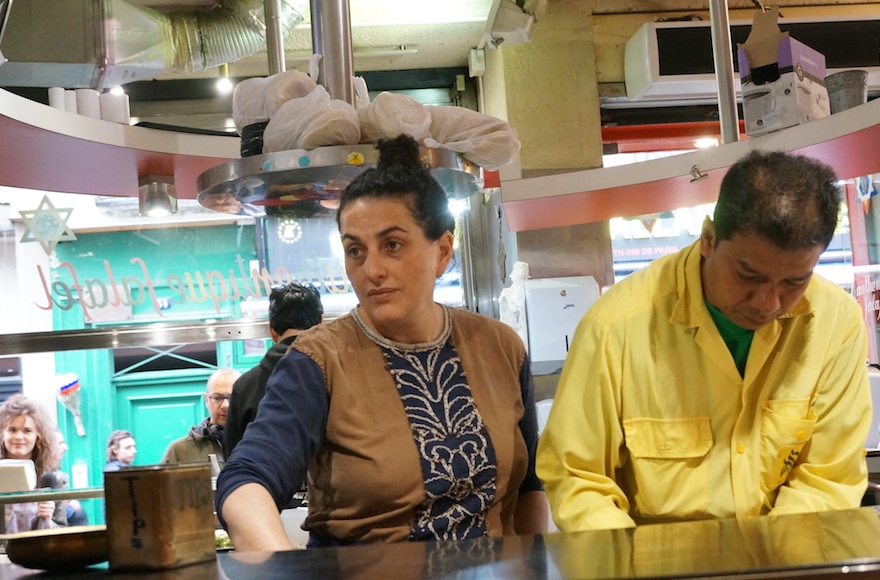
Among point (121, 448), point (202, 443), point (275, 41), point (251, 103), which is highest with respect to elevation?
point (275, 41)

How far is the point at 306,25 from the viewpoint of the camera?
516 cm

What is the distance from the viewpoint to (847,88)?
241 centimetres

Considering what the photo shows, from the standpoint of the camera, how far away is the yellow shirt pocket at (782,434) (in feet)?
5.17

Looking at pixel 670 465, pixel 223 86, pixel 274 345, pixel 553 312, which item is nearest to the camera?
pixel 670 465

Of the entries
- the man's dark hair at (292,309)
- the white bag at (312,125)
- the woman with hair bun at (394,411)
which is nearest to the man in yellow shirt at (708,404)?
the woman with hair bun at (394,411)

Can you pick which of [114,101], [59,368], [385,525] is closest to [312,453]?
[385,525]

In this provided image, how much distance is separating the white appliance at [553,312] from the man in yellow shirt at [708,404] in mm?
3350

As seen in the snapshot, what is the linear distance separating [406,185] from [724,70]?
1.17 metres

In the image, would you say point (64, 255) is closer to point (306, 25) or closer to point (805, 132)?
point (306, 25)

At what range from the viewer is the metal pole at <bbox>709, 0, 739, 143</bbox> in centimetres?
233

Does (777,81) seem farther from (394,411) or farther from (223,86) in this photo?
(223,86)

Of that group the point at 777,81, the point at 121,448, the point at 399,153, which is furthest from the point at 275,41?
the point at 121,448

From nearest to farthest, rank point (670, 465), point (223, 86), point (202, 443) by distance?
1. point (670, 465)
2. point (202, 443)
3. point (223, 86)

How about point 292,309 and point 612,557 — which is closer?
point 612,557
